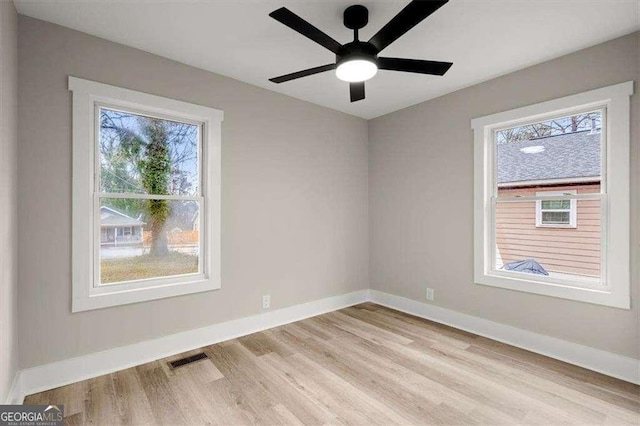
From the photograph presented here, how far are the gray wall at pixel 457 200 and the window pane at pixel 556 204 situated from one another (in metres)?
Answer: 0.45

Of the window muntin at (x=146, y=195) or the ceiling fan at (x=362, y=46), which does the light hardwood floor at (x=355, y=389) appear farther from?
the ceiling fan at (x=362, y=46)

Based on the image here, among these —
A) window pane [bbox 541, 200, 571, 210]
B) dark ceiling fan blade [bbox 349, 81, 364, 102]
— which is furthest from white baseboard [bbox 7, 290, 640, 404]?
dark ceiling fan blade [bbox 349, 81, 364, 102]

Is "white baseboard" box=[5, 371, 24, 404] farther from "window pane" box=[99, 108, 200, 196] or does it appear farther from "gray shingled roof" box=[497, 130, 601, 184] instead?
"gray shingled roof" box=[497, 130, 601, 184]

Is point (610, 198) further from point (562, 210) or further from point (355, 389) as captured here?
point (355, 389)

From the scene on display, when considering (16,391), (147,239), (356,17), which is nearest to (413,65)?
(356,17)

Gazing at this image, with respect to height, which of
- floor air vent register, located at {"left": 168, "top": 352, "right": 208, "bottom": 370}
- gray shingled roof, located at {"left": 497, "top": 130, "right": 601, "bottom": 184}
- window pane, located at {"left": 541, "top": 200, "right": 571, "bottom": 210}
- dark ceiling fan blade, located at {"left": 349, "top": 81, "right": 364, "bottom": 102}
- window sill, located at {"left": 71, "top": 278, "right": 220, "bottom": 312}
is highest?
dark ceiling fan blade, located at {"left": 349, "top": 81, "right": 364, "bottom": 102}

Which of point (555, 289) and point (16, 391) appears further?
point (555, 289)

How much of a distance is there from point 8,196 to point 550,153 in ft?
13.9

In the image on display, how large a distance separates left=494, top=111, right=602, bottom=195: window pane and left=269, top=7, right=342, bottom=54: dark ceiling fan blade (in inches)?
89.1

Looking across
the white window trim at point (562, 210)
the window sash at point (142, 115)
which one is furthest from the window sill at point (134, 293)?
the white window trim at point (562, 210)

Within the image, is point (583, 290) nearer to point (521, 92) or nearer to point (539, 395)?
point (539, 395)

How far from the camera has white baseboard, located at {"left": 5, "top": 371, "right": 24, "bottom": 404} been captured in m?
1.95

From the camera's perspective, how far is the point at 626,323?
2477 millimetres

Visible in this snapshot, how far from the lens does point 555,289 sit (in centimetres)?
284
